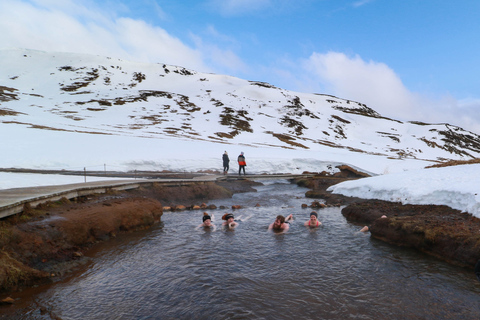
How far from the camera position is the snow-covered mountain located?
33.9 meters

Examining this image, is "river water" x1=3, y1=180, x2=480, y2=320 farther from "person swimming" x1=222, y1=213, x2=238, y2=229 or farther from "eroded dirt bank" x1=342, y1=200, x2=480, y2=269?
"person swimming" x1=222, y1=213, x2=238, y2=229

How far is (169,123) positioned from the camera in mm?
78562

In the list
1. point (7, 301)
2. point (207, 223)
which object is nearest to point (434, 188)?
point (207, 223)

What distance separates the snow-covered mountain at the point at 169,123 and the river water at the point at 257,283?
21.8m

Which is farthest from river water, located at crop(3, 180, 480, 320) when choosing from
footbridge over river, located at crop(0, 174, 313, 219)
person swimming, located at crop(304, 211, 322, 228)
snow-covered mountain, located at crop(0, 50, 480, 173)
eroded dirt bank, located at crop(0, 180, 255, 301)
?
snow-covered mountain, located at crop(0, 50, 480, 173)

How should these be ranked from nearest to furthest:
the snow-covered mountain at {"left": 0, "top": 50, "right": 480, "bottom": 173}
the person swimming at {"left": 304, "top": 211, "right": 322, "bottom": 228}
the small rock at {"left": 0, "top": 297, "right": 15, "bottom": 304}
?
the small rock at {"left": 0, "top": 297, "right": 15, "bottom": 304} < the person swimming at {"left": 304, "top": 211, "right": 322, "bottom": 228} < the snow-covered mountain at {"left": 0, "top": 50, "right": 480, "bottom": 173}

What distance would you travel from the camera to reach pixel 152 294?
20.4 ft

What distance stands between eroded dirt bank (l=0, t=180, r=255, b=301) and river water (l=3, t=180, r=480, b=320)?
50 cm

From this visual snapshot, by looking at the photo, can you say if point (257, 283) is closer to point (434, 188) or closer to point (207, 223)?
point (207, 223)

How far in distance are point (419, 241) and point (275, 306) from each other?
569 centimetres

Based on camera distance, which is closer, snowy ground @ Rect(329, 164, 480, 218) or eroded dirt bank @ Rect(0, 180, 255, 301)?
eroded dirt bank @ Rect(0, 180, 255, 301)

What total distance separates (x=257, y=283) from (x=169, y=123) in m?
75.5

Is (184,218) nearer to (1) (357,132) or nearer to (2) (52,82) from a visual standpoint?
(1) (357,132)

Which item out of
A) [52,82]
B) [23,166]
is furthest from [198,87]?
[23,166]
